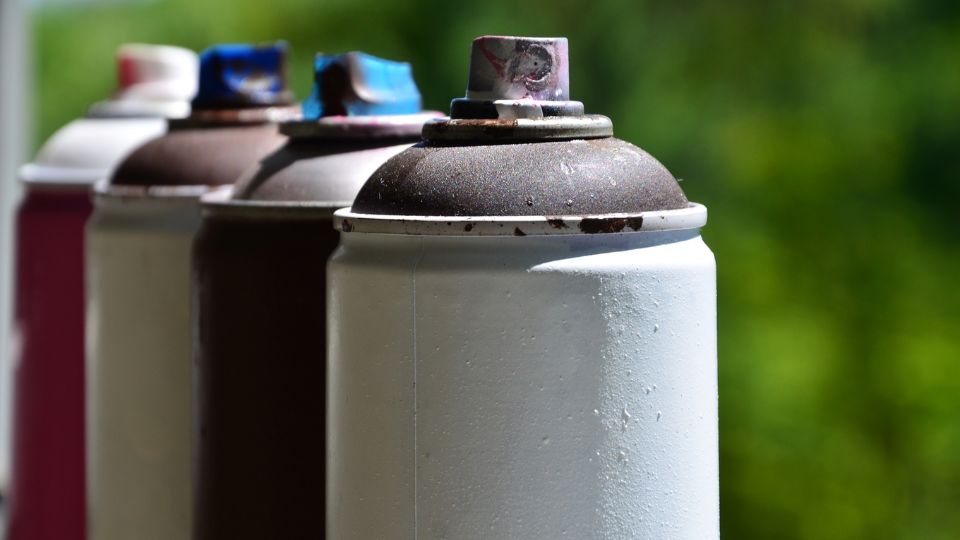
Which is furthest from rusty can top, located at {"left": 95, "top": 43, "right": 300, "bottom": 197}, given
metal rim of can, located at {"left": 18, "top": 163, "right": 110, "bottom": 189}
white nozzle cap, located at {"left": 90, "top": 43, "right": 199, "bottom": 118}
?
white nozzle cap, located at {"left": 90, "top": 43, "right": 199, "bottom": 118}

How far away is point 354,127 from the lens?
1.47m

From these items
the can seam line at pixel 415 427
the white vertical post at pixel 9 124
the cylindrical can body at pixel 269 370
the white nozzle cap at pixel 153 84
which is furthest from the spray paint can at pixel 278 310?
the white vertical post at pixel 9 124

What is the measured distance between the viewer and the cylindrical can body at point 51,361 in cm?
212

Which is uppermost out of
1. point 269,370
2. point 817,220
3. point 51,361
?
point 269,370

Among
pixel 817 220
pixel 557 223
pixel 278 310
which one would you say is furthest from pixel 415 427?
pixel 817 220

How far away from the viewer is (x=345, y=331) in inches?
46.9

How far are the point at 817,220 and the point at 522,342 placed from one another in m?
6.22

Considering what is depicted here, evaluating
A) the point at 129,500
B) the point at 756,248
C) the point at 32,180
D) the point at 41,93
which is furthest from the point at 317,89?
the point at 41,93

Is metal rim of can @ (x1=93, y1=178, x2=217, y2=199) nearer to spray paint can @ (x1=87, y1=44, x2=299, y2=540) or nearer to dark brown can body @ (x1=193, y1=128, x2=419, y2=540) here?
spray paint can @ (x1=87, y1=44, x2=299, y2=540)

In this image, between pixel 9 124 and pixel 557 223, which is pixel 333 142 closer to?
pixel 557 223

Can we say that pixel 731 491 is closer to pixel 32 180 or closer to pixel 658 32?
pixel 658 32

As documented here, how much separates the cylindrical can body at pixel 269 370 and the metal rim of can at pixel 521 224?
0.83 ft

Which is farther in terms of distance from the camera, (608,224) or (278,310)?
(278,310)

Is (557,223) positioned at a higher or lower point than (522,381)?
higher
